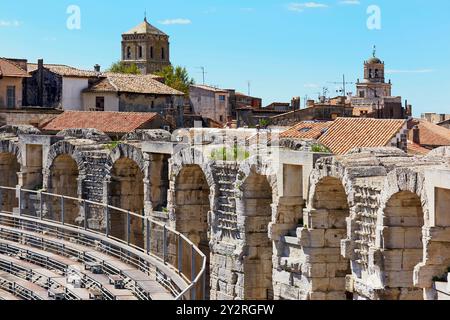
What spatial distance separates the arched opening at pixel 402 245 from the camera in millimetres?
20094

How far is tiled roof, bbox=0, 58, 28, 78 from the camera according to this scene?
50031 millimetres

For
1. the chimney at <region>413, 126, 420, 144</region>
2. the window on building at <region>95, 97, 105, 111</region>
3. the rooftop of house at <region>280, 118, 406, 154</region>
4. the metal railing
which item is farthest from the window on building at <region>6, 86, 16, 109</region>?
the chimney at <region>413, 126, 420, 144</region>

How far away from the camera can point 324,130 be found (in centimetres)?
3916

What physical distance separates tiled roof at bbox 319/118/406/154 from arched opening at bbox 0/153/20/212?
495 inches

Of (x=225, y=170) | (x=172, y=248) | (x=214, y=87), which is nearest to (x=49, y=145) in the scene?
(x=172, y=248)

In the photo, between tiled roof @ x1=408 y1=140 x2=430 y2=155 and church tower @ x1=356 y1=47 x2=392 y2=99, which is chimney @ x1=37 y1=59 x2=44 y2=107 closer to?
tiled roof @ x1=408 y1=140 x2=430 y2=155

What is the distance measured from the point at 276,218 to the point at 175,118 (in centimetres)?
2961

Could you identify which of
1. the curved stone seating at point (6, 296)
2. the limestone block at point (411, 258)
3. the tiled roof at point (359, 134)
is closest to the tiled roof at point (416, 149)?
the tiled roof at point (359, 134)

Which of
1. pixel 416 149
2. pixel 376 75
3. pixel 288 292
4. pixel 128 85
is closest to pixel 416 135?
pixel 416 149

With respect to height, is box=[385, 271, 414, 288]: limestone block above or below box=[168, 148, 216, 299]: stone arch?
below

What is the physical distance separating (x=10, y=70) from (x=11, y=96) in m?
1.35

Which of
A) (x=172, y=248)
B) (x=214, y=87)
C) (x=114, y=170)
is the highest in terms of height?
(x=214, y=87)

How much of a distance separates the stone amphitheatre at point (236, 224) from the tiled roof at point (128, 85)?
58.4 feet
